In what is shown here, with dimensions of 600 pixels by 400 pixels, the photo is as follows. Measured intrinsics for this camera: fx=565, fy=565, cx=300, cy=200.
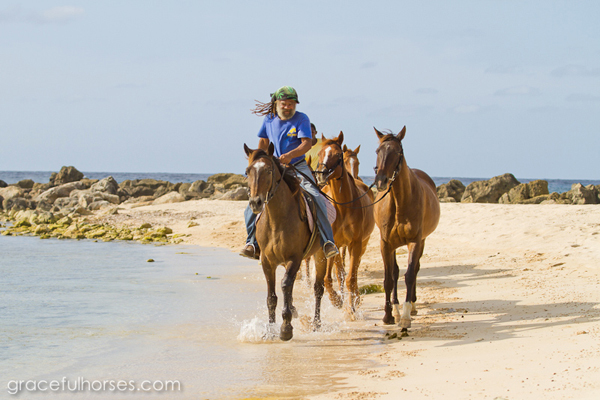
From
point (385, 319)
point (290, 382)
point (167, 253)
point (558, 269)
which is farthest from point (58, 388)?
point (167, 253)

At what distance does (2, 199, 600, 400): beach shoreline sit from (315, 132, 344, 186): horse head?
2.20 m

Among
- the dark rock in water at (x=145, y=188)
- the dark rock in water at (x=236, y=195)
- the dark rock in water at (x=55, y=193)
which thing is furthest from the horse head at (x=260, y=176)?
the dark rock in water at (x=55, y=193)

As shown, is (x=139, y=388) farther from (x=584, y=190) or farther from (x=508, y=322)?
(x=584, y=190)

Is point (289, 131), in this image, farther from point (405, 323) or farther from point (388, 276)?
point (405, 323)

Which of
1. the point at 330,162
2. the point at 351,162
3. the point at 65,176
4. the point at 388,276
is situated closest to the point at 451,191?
the point at 351,162

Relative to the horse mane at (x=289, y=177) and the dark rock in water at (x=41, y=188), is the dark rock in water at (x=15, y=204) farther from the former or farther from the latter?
the horse mane at (x=289, y=177)

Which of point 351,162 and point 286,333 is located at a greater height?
point 351,162

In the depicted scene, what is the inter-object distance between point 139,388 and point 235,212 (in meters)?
21.2

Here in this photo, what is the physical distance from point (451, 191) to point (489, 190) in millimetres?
3107

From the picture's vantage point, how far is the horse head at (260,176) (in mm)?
5926

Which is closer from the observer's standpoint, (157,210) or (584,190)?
(584,190)

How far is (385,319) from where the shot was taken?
26.5 feet

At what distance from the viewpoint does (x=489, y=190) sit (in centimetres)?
3042

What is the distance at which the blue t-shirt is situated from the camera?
7.32 meters
